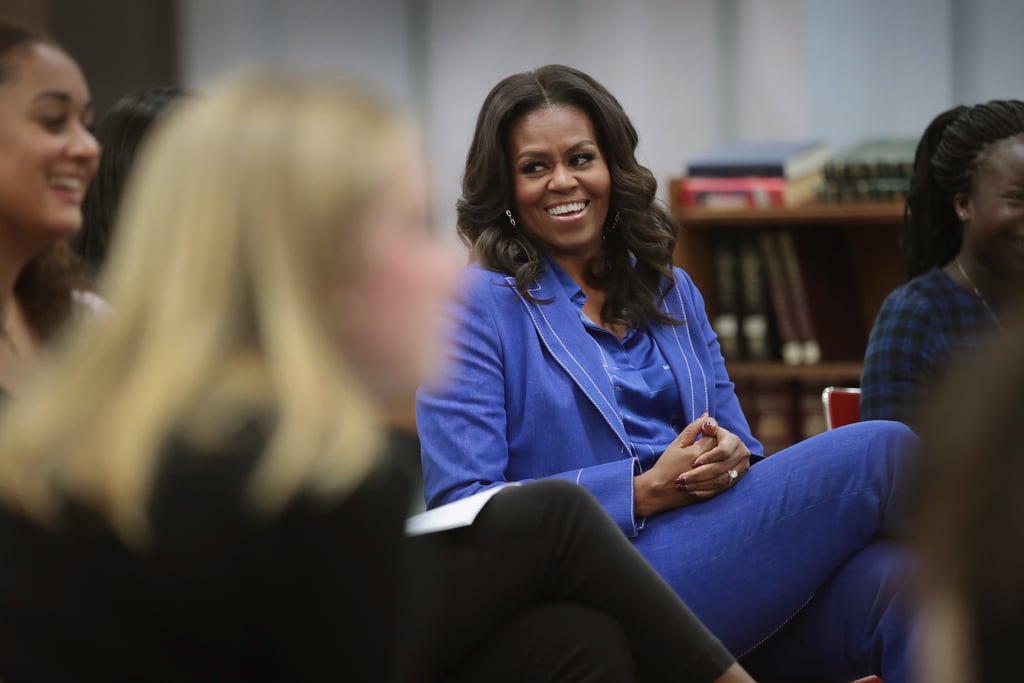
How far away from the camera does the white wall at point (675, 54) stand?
3676 mm

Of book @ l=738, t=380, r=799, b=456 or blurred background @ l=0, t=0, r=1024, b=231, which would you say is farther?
blurred background @ l=0, t=0, r=1024, b=231

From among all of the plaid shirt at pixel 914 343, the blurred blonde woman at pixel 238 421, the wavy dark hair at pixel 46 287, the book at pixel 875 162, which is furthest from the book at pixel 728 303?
the blurred blonde woman at pixel 238 421

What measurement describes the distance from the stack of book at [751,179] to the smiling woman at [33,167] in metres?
1.93

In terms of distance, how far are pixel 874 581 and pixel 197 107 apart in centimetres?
123

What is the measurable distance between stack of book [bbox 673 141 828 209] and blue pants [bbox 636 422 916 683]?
148 cm

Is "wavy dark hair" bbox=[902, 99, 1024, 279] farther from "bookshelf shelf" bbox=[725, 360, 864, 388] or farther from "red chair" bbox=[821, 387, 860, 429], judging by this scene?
"bookshelf shelf" bbox=[725, 360, 864, 388]

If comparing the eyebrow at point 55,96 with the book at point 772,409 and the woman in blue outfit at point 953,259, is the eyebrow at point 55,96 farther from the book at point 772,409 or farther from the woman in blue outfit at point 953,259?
the book at point 772,409

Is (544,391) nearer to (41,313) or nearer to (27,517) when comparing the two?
(41,313)

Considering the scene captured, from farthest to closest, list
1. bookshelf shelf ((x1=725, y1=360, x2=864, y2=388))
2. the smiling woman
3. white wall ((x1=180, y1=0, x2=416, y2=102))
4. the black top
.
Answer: white wall ((x1=180, y1=0, x2=416, y2=102)) → bookshelf shelf ((x1=725, y1=360, x2=864, y2=388)) → the smiling woman → the black top

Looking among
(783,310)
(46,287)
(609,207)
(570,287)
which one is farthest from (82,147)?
(783,310)

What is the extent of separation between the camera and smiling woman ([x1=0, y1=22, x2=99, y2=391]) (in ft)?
5.64

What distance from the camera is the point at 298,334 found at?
93 centimetres

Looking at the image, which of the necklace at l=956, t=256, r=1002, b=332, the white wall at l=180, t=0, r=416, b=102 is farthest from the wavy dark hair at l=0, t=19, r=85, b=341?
the white wall at l=180, t=0, r=416, b=102

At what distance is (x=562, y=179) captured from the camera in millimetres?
2178
